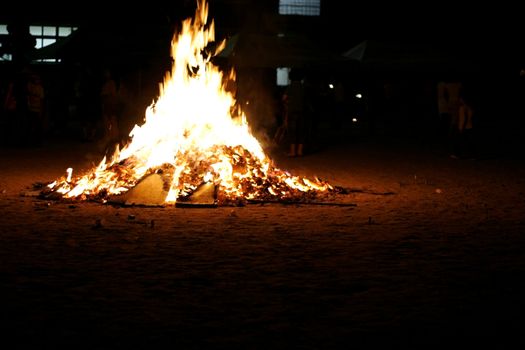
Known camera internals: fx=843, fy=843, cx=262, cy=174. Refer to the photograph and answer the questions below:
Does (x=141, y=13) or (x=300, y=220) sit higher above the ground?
(x=141, y=13)

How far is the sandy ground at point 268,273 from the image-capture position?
19.3 ft

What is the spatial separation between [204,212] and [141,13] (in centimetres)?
4009

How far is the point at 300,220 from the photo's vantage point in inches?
435

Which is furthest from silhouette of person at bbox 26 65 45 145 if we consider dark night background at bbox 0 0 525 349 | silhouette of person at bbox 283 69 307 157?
silhouette of person at bbox 283 69 307 157

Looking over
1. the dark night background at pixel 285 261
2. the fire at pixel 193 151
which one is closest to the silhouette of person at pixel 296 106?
the dark night background at pixel 285 261

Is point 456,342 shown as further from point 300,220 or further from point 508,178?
point 508,178

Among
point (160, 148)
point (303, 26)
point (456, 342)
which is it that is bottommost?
point (456, 342)

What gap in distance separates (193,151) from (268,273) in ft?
20.8

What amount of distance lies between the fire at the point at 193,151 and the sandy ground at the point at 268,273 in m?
0.74

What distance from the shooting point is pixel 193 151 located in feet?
45.4

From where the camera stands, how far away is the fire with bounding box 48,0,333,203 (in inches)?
510

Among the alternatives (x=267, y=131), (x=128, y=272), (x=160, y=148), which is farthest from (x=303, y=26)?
(x=128, y=272)

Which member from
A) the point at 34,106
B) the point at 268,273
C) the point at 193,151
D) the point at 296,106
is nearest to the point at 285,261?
the point at 268,273

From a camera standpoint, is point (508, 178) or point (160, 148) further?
point (508, 178)
